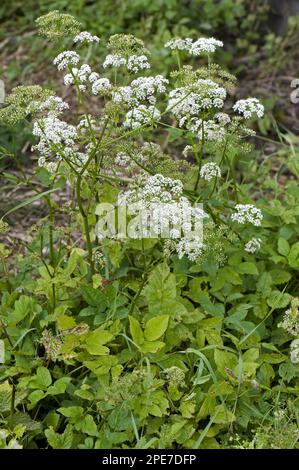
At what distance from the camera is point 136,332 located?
245 centimetres

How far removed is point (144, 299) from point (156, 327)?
1.14ft

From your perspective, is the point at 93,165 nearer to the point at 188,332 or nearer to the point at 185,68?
the point at 185,68

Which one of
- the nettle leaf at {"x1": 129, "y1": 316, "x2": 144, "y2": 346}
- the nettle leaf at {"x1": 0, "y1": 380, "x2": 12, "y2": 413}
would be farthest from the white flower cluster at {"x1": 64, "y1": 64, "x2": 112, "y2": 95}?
the nettle leaf at {"x1": 0, "y1": 380, "x2": 12, "y2": 413}

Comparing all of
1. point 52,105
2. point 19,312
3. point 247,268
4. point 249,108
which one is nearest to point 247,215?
point 247,268

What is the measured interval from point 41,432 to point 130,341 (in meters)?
0.42

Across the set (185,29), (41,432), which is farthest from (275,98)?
(41,432)

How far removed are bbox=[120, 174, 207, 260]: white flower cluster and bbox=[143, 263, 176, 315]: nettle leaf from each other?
0.43ft

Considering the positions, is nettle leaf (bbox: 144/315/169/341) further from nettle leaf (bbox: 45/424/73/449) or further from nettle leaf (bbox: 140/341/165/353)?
nettle leaf (bbox: 45/424/73/449)

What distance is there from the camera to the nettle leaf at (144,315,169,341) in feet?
8.04

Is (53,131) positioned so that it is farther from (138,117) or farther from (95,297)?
(95,297)

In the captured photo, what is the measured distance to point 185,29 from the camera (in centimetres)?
498

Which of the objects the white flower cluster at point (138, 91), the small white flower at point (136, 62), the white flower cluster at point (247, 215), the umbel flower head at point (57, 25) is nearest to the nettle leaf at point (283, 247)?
the white flower cluster at point (247, 215)

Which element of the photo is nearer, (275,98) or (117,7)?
(275,98)

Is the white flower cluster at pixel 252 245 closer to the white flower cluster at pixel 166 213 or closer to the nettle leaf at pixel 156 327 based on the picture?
the white flower cluster at pixel 166 213
